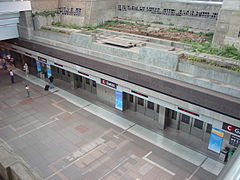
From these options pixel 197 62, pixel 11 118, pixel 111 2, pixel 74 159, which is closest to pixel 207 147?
pixel 197 62

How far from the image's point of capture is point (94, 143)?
47.4 ft

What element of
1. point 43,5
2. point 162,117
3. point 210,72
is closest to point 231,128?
point 210,72

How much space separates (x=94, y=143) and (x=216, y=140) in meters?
7.21

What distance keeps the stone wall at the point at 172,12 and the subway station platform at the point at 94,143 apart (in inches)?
359

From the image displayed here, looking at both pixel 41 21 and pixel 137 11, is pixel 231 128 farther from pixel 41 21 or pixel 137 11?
pixel 41 21

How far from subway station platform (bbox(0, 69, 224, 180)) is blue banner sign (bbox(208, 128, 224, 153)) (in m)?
0.49

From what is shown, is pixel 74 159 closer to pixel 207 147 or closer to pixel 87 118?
pixel 87 118

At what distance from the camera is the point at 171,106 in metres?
13.3

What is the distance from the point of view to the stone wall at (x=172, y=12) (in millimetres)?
18148

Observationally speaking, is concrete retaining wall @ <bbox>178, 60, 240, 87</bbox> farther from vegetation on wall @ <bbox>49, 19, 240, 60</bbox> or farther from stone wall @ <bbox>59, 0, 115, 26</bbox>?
stone wall @ <bbox>59, 0, 115, 26</bbox>

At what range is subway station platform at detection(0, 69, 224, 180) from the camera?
12227 mm

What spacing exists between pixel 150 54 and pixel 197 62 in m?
2.93

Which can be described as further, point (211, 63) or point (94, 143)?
point (94, 143)

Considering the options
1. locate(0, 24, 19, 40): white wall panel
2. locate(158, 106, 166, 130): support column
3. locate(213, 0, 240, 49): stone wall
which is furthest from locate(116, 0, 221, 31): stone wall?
locate(0, 24, 19, 40): white wall panel
